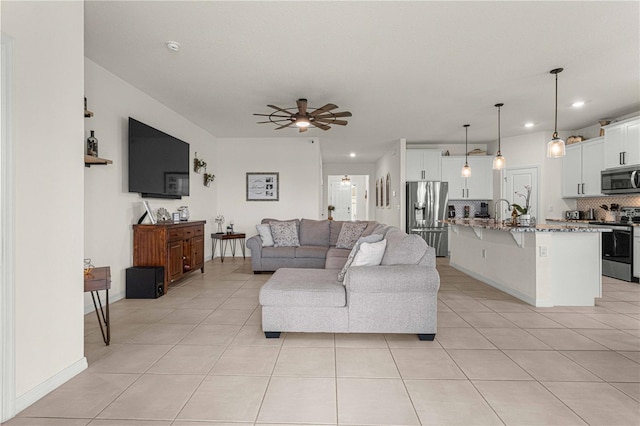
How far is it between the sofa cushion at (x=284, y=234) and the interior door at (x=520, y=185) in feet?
15.2

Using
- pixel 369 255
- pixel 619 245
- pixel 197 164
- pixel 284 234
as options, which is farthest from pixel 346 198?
pixel 369 255

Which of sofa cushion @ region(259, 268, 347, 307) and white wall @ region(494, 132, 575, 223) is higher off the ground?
white wall @ region(494, 132, 575, 223)

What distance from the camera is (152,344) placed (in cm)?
276

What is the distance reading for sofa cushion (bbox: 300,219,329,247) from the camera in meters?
6.08

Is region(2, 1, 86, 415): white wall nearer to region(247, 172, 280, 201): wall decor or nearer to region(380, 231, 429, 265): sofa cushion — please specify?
region(380, 231, 429, 265): sofa cushion

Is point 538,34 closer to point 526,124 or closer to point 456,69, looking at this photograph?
point 456,69

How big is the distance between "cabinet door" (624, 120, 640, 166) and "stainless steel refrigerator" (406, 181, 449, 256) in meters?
3.17

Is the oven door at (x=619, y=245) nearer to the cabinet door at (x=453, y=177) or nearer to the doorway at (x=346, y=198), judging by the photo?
the cabinet door at (x=453, y=177)

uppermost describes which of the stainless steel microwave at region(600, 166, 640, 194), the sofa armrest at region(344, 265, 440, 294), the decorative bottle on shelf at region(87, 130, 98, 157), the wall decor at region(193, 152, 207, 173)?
the wall decor at region(193, 152, 207, 173)

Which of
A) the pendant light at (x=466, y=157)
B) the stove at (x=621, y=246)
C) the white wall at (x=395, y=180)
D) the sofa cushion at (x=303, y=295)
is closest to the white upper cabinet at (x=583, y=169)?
the stove at (x=621, y=246)

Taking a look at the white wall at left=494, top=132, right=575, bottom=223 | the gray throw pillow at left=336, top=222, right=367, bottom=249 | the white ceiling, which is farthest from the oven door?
the gray throw pillow at left=336, top=222, right=367, bottom=249

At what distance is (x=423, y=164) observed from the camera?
25.5 feet

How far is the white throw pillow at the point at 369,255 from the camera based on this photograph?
3.03 meters

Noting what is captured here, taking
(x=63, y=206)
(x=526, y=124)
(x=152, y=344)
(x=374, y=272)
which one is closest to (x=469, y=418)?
(x=374, y=272)
